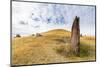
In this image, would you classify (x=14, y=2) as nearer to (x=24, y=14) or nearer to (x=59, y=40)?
(x=24, y=14)

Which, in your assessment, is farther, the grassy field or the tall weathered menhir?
the tall weathered menhir

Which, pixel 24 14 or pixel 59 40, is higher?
pixel 24 14

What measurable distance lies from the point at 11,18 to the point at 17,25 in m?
0.10

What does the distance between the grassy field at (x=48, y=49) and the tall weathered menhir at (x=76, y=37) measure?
5cm

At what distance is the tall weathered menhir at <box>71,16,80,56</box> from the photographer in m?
2.47

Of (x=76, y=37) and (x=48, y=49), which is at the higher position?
(x=76, y=37)

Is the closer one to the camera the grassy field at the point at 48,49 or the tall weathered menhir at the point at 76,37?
the grassy field at the point at 48,49

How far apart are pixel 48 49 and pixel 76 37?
1.32ft

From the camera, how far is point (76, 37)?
2.49m

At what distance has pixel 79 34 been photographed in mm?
2514

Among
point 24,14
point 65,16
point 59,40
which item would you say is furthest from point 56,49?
point 24,14

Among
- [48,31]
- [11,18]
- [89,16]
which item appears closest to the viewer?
[11,18]

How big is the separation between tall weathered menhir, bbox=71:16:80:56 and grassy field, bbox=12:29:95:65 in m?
0.05

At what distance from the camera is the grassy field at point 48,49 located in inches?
88.1
